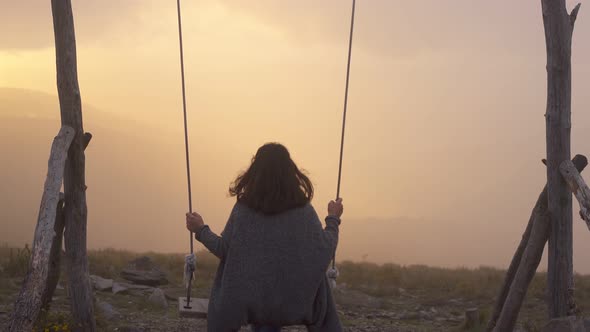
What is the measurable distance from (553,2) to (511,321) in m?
3.02

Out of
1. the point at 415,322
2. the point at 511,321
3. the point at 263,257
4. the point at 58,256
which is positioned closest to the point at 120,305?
the point at 58,256

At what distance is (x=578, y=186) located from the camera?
21.8ft

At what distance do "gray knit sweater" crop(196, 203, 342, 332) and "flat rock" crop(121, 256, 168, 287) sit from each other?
8.47 metres

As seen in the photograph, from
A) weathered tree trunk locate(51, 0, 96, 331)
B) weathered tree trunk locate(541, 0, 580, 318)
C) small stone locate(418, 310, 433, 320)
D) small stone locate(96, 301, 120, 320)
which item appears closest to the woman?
weathered tree trunk locate(541, 0, 580, 318)

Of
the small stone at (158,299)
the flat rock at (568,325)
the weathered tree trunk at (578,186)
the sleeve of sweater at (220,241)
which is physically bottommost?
Result: the small stone at (158,299)

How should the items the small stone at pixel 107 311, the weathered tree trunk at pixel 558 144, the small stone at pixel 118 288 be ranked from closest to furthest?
the weathered tree trunk at pixel 558 144
the small stone at pixel 107 311
the small stone at pixel 118 288

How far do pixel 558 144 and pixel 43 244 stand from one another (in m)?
4.50

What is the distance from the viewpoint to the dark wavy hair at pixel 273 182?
→ 16.5ft

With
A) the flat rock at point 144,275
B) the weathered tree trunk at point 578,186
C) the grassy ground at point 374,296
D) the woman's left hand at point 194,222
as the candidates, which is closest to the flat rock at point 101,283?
the grassy ground at point 374,296

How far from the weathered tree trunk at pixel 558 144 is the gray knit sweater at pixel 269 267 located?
2759 mm

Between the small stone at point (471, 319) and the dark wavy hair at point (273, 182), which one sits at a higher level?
the dark wavy hair at point (273, 182)

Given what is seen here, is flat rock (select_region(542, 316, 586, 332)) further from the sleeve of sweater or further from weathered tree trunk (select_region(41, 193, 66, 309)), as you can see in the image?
weathered tree trunk (select_region(41, 193, 66, 309))

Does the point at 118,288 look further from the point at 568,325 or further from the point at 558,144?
the point at 568,325

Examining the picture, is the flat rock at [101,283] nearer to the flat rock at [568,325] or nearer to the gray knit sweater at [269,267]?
the gray knit sweater at [269,267]
